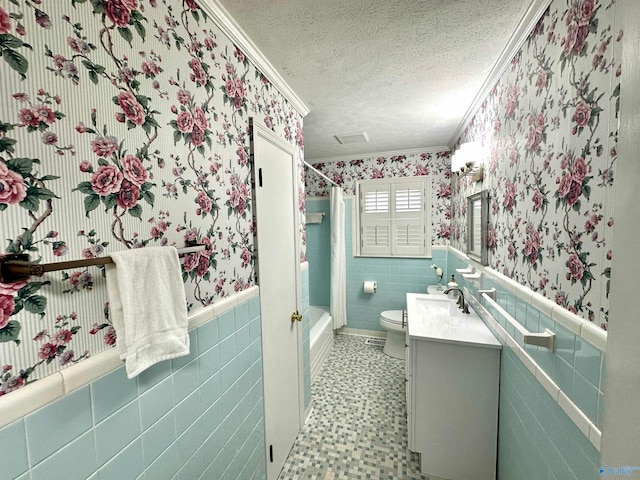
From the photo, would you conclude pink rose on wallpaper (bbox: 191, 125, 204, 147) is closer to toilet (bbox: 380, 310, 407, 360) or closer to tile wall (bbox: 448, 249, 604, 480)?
tile wall (bbox: 448, 249, 604, 480)

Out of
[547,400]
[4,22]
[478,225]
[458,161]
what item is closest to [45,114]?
[4,22]

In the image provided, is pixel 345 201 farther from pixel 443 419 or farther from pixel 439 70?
pixel 443 419

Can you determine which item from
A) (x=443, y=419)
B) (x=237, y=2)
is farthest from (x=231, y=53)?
(x=443, y=419)

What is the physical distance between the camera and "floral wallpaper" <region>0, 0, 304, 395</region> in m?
0.55

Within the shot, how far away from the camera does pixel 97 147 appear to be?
2.29 ft

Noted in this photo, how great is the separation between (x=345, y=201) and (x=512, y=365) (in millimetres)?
2507

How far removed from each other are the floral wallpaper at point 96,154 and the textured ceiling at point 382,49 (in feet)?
1.01

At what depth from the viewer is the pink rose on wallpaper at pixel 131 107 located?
759mm

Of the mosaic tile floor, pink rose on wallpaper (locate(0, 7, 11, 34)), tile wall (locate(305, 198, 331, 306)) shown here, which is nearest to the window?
tile wall (locate(305, 198, 331, 306))

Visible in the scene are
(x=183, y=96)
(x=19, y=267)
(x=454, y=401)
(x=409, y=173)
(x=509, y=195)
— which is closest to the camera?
(x=19, y=267)

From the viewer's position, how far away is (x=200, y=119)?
1.04 meters

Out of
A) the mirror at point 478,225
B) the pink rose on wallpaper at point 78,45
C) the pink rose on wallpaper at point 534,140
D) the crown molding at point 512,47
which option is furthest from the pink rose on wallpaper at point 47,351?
the mirror at point 478,225

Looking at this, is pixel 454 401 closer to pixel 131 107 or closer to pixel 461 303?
pixel 461 303

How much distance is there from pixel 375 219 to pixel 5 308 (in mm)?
3178
